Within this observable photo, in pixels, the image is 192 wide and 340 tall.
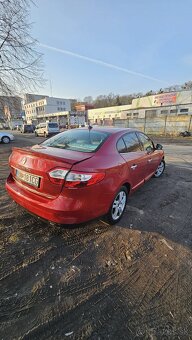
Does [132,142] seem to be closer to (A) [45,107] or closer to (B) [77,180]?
(B) [77,180]

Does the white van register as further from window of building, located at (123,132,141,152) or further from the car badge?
the car badge

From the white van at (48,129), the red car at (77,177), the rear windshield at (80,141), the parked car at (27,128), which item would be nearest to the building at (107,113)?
the parked car at (27,128)

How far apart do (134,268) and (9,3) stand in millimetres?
11223

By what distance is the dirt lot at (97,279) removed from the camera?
1.69 metres

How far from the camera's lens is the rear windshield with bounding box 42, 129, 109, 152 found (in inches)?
120

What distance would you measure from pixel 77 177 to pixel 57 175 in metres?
0.26

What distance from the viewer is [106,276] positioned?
220cm

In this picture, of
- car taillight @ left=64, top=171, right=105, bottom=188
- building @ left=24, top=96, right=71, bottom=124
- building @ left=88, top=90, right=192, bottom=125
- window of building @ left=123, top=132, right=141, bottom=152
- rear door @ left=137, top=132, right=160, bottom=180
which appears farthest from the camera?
building @ left=24, top=96, right=71, bottom=124

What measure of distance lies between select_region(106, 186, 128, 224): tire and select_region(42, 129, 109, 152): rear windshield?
0.85 m

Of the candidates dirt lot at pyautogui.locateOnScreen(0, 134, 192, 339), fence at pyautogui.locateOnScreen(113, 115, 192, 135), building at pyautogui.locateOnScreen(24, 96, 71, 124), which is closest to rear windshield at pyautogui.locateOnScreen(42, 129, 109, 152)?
dirt lot at pyautogui.locateOnScreen(0, 134, 192, 339)

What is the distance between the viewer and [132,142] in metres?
3.85

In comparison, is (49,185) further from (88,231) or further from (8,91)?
(8,91)

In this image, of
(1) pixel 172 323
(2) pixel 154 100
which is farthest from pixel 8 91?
(2) pixel 154 100

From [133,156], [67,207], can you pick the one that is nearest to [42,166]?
[67,207]
